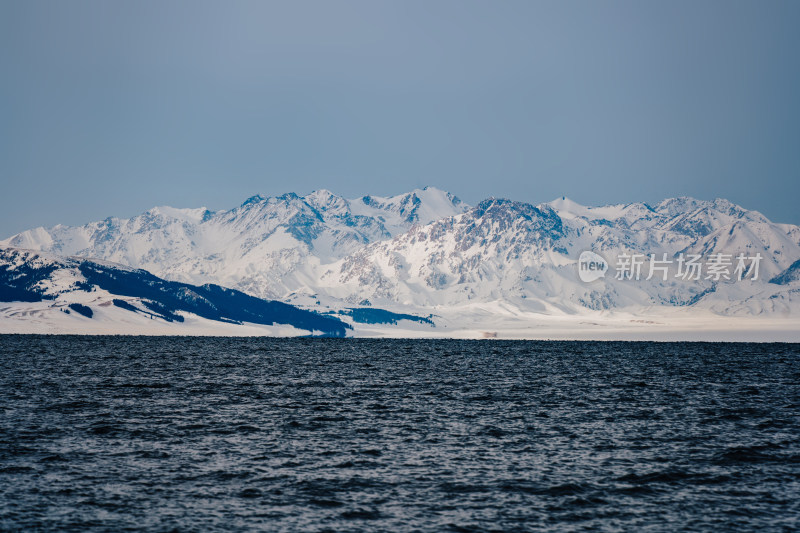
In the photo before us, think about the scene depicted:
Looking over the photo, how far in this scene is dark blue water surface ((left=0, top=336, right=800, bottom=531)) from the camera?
126ft

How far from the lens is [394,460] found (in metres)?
52.2

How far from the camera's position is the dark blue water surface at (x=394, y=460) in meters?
38.4

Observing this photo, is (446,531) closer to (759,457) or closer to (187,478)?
(187,478)

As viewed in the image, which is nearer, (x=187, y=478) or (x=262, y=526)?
(x=262, y=526)

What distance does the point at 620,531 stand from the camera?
118 feet

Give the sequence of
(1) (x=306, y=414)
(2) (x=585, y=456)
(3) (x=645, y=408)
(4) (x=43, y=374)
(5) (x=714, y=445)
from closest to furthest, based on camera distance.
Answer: (2) (x=585, y=456)
(5) (x=714, y=445)
(1) (x=306, y=414)
(3) (x=645, y=408)
(4) (x=43, y=374)

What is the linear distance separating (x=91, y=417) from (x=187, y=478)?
28.7 metres

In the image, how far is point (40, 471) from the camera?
46.8 meters

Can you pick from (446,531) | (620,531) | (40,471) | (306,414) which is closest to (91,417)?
(306,414)

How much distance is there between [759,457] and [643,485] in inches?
525

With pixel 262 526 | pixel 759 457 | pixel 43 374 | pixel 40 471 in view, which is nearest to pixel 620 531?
pixel 262 526

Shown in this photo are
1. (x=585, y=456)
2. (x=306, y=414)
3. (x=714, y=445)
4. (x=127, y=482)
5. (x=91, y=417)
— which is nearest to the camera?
(x=127, y=482)

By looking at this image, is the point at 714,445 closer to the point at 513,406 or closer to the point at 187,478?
the point at 513,406

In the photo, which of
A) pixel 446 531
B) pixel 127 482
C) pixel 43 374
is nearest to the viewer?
pixel 446 531
